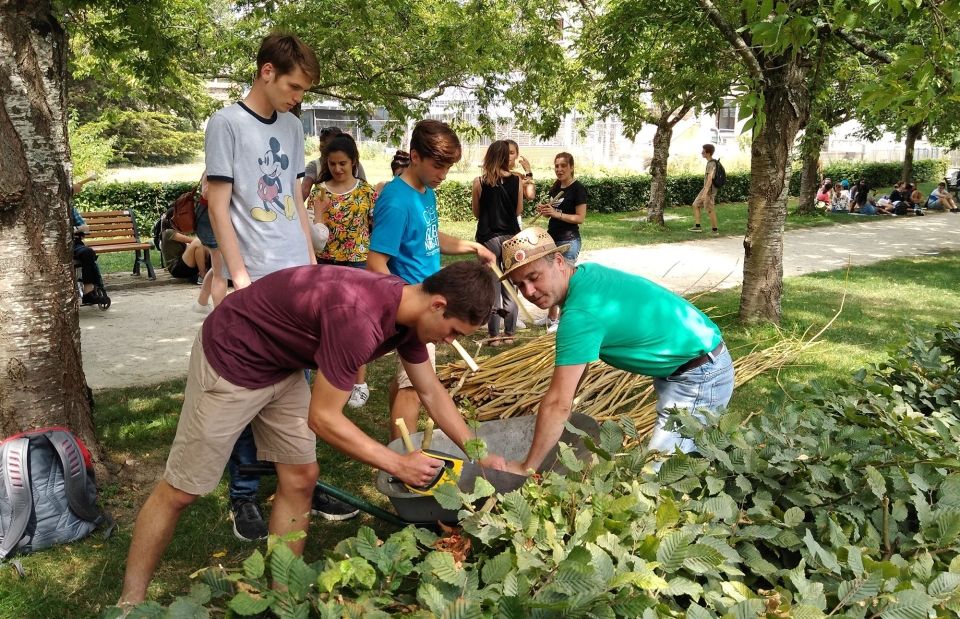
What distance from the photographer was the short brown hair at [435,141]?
3625 mm

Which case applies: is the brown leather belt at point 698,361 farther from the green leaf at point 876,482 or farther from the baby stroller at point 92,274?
the baby stroller at point 92,274

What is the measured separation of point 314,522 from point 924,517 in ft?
8.70

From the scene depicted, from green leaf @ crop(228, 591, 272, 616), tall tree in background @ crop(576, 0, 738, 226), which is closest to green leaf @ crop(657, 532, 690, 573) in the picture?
green leaf @ crop(228, 591, 272, 616)

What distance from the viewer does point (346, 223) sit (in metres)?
5.23

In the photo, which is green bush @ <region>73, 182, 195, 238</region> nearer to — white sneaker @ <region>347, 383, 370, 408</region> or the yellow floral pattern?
the yellow floral pattern

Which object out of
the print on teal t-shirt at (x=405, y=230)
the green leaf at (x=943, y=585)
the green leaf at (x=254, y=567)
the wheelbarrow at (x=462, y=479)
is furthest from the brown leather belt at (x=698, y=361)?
the green leaf at (x=254, y=567)

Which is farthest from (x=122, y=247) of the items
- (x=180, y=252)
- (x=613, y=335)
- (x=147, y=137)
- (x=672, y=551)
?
(x=147, y=137)

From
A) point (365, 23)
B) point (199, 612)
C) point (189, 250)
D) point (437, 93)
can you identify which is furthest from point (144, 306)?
point (199, 612)

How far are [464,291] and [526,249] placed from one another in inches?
23.1

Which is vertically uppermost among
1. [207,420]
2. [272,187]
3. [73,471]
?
[272,187]

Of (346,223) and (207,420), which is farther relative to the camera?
(346,223)

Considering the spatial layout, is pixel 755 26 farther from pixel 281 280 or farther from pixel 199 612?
pixel 199 612

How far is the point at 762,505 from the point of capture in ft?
5.84

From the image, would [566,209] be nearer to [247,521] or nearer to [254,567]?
[247,521]
